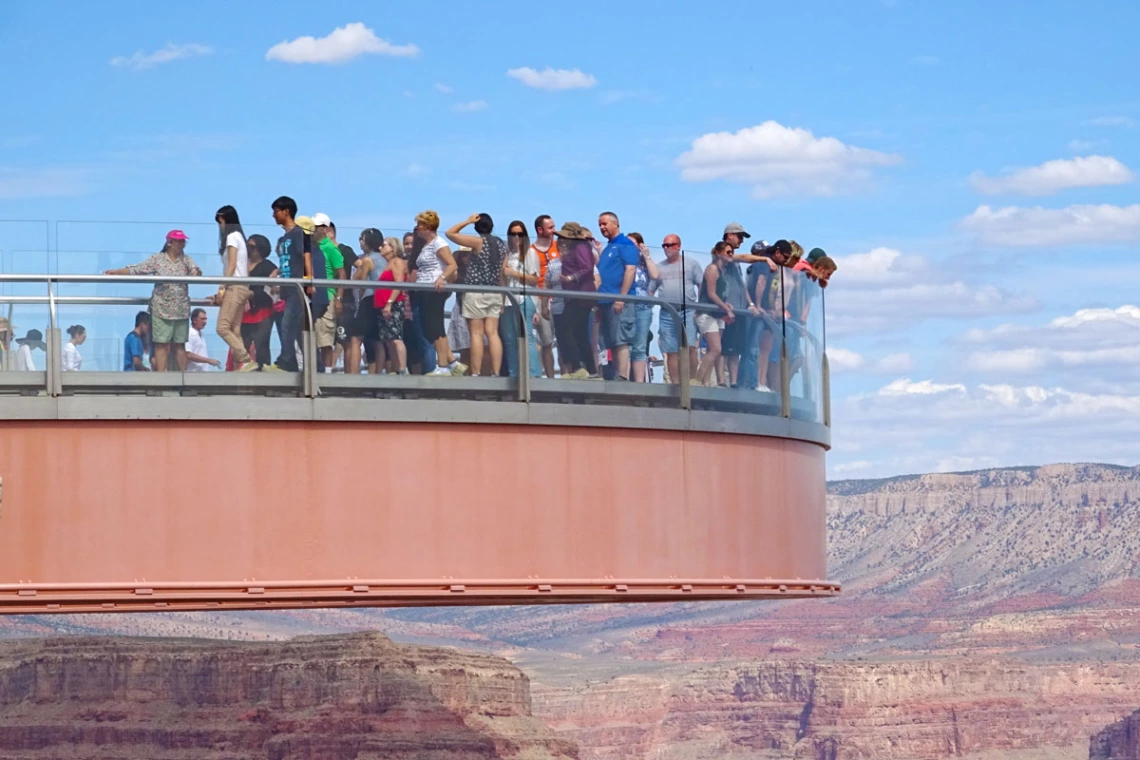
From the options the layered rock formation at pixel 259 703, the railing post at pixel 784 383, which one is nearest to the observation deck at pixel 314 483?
the railing post at pixel 784 383

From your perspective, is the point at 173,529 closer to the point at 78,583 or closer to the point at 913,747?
the point at 78,583

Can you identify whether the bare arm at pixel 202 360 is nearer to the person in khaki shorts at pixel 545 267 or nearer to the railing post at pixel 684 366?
the person in khaki shorts at pixel 545 267

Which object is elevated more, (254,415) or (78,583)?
(254,415)

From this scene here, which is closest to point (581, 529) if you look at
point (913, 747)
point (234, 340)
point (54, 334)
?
point (234, 340)

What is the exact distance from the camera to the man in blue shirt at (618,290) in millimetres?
16703

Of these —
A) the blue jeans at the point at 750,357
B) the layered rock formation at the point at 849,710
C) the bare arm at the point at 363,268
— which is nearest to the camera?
the bare arm at the point at 363,268

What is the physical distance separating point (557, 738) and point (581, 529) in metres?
114

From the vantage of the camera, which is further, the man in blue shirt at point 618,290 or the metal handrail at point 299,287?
the man in blue shirt at point 618,290

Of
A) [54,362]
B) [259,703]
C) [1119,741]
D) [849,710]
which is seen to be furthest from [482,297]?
[849,710]

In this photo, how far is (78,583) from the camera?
1523 cm

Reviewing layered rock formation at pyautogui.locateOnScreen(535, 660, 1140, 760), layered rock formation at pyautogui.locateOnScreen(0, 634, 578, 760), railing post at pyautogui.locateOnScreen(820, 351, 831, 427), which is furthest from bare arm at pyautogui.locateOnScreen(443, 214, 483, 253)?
layered rock formation at pyautogui.locateOnScreen(535, 660, 1140, 760)

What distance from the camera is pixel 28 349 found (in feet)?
Result: 50.3

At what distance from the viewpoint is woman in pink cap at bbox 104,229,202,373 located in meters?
15.4

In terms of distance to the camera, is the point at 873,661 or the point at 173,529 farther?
the point at 873,661
